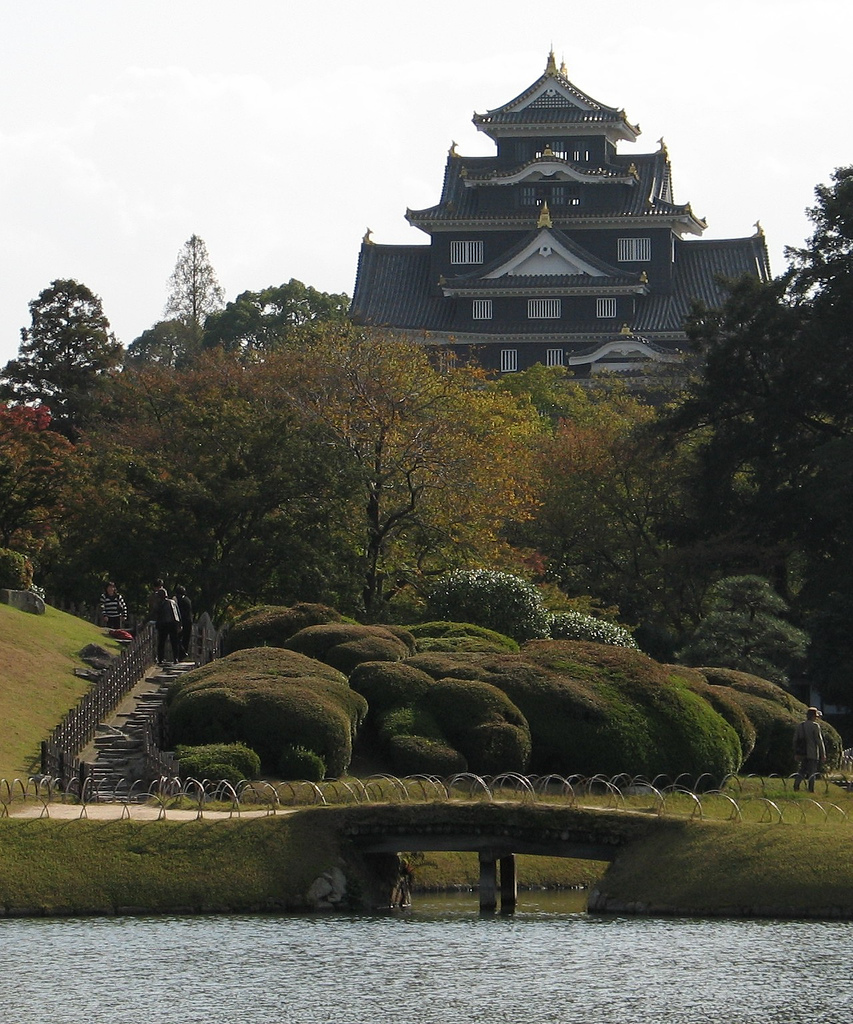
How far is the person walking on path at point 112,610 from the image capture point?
4553cm

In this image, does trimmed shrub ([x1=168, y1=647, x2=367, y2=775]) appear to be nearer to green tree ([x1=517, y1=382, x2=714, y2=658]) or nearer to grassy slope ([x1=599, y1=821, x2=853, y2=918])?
grassy slope ([x1=599, y1=821, x2=853, y2=918])

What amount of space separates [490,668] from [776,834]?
9.48 metres

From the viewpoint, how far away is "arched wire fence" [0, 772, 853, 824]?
27719mm

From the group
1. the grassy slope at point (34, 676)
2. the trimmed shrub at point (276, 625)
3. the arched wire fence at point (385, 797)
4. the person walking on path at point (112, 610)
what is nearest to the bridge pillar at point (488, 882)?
the arched wire fence at point (385, 797)

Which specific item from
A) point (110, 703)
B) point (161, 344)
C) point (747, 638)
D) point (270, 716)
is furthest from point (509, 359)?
point (270, 716)

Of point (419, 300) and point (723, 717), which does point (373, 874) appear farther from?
point (419, 300)

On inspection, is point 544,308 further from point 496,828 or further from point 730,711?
point 496,828

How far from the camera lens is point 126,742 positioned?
111 ft

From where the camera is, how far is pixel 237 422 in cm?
4697

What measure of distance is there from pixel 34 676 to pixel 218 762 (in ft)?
29.7

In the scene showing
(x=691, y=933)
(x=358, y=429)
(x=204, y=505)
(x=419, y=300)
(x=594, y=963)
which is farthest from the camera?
(x=419, y=300)

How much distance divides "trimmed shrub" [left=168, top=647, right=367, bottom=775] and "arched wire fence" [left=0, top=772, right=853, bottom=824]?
783 millimetres

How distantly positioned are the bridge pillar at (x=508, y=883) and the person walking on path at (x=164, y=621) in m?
13.4

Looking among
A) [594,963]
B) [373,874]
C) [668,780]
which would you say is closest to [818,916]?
[594,963]
